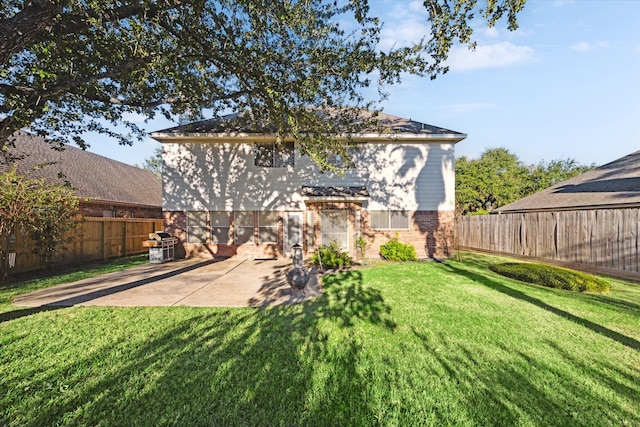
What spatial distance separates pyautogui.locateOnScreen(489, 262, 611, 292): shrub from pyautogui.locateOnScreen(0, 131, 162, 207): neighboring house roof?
18.8 metres

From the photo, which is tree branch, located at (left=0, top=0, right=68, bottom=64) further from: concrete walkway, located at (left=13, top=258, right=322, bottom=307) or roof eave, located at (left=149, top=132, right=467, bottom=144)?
roof eave, located at (left=149, top=132, right=467, bottom=144)

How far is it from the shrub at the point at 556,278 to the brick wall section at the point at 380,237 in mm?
4056

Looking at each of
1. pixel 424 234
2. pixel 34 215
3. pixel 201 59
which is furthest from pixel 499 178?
pixel 34 215

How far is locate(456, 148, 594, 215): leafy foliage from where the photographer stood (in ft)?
87.0

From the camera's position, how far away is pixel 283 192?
13.0 m

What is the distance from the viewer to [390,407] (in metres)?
2.64

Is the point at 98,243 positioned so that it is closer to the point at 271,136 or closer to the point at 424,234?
the point at 271,136

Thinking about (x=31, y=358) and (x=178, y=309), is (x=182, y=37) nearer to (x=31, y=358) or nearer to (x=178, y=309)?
(x=178, y=309)

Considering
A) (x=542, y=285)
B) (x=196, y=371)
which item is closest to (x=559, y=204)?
(x=542, y=285)

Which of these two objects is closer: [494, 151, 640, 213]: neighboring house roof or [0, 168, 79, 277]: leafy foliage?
[0, 168, 79, 277]: leafy foliage

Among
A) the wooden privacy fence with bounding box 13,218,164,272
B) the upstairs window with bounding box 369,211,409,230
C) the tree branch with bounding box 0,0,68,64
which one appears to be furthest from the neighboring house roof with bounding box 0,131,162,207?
the upstairs window with bounding box 369,211,409,230

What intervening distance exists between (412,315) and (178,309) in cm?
488

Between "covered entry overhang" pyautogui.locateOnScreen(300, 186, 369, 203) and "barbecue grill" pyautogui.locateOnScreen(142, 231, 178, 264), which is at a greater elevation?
"covered entry overhang" pyautogui.locateOnScreen(300, 186, 369, 203)

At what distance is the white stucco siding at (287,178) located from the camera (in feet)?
42.5
